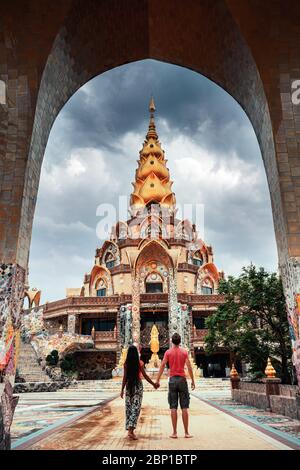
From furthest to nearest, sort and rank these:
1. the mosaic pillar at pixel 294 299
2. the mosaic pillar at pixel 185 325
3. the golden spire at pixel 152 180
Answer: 1. the golden spire at pixel 152 180
2. the mosaic pillar at pixel 185 325
3. the mosaic pillar at pixel 294 299

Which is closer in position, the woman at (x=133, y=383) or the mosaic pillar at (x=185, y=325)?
the woman at (x=133, y=383)


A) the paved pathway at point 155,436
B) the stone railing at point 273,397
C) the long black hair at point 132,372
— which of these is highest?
the long black hair at point 132,372

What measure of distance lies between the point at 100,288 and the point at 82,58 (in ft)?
103

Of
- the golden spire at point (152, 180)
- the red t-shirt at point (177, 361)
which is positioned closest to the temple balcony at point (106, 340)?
the golden spire at point (152, 180)

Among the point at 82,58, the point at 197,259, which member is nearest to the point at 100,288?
the point at 197,259

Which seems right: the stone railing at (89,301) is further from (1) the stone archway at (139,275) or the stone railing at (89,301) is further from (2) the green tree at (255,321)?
(2) the green tree at (255,321)

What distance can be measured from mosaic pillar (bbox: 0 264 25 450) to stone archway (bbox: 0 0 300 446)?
0.05 feet

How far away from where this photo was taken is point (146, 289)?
34.2 metres

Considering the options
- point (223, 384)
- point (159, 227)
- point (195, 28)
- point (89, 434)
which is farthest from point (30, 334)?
point (195, 28)

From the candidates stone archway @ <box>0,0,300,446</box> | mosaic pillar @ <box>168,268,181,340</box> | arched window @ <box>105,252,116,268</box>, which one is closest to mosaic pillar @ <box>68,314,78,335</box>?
arched window @ <box>105,252,116,268</box>

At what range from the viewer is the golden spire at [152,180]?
138 feet

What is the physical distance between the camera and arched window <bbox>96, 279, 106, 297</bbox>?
123ft

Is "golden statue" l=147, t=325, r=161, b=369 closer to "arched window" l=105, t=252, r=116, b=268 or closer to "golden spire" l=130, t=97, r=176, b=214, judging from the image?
"arched window" l=105, t=252, r=116, b=268

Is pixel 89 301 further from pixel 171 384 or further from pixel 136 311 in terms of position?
pixel 171 384
